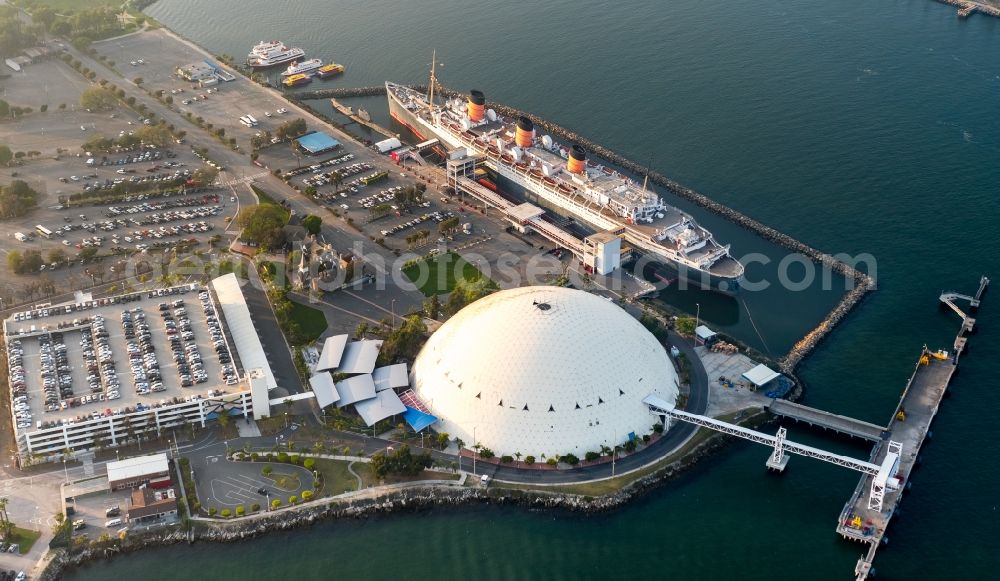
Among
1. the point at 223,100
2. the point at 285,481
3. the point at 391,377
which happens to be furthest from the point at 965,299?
the point at 223,100

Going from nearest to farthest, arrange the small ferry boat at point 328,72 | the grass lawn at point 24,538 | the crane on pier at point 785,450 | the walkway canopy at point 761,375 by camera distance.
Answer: the grass lawn at point 24,538 < the crane on pier at point 785,450 < the walkway canopy at point 761,375 < the small ferry boat at point 328,72

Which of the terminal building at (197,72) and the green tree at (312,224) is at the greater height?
the terminal building at (197,72)

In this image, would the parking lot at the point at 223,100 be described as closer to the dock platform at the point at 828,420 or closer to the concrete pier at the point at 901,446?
the dock platform at the point at 828,420

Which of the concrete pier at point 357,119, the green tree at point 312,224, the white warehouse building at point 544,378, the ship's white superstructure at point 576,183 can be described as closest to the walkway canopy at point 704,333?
the white warehouse building at point 544,378

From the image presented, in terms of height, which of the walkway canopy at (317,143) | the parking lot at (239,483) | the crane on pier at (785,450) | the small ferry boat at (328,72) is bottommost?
the parking lot at (239,483)

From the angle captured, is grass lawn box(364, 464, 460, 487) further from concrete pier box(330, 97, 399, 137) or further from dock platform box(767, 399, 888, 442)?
concrete pier box(330, 97, 399, 137)

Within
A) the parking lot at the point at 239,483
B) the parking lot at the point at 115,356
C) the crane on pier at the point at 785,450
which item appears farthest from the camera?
the parking lot at the point at 115,356

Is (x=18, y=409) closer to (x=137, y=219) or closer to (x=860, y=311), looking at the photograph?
(x=137, y=219)
